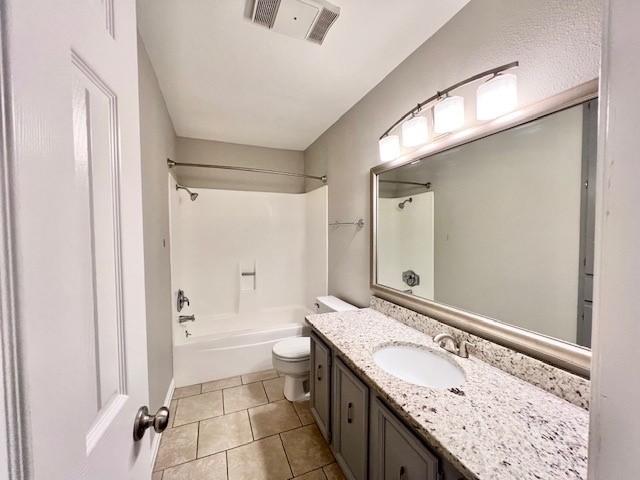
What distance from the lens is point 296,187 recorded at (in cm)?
349

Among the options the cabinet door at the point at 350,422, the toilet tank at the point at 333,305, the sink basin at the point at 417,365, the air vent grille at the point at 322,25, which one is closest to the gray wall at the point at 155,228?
the air vent grille at the point at 322,25

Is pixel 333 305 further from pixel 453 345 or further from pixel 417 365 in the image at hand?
pixel 453 345

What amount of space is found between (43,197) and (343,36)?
1634 millimetres

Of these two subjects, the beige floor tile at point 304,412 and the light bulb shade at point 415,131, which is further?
the beige floor tile at point 304,412

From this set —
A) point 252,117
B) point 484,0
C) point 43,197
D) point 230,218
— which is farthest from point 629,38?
point 230,218

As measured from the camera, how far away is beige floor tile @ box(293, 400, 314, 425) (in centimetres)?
186

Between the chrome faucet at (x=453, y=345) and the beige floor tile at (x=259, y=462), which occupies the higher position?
the chrome faucet at (x=453, y=345)

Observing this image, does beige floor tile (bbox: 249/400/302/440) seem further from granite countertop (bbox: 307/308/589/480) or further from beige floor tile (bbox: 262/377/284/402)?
granite countertop (bbox: 307/308/589/480)

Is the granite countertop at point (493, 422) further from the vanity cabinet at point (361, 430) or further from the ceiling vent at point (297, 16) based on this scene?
the ceiling vent at point (297, 16)

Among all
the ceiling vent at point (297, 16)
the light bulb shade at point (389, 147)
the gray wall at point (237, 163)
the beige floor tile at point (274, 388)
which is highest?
the ceiling vent at point (297, 16)

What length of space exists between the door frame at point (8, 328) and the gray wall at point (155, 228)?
1.35m

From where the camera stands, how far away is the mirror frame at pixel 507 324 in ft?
2.81

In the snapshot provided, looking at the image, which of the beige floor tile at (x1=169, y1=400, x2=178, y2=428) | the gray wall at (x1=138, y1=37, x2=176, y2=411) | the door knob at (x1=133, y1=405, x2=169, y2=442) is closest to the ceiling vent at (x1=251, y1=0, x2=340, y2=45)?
the gray wall at (x1=138, y1=37, x2=176, y2=411)

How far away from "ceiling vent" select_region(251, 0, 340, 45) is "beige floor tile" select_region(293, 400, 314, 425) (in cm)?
254
